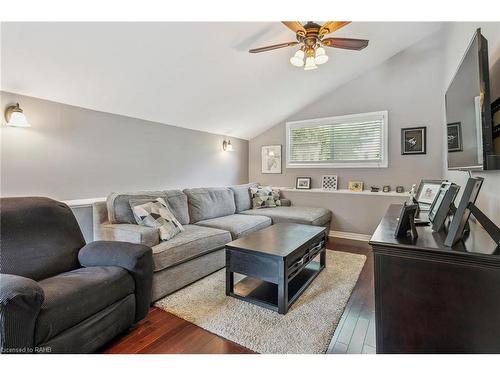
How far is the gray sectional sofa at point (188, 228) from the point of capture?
2191mm

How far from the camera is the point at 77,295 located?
1.41 metres

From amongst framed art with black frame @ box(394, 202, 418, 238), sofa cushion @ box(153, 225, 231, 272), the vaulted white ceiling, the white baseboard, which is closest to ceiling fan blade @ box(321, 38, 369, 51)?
the vaulted white ceiling

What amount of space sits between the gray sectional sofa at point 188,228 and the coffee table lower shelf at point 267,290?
0.46 m

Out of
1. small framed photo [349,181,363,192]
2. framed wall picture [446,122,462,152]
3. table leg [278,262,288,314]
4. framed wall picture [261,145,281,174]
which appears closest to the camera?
framed wall picture [446,122,462,152]

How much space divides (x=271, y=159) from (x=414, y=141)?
2456 mm

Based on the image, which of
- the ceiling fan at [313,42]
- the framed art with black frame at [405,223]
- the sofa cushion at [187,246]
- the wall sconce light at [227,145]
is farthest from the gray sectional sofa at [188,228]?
the ceiling fan at [313,42]

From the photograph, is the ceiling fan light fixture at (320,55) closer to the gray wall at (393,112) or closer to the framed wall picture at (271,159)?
the gray wall at (393,112)

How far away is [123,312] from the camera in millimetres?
1659

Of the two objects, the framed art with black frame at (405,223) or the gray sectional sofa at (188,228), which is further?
the gray sectional sofa at (188,228)

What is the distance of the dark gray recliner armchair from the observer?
118 centimetres

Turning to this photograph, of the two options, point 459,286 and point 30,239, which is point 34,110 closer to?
point 30,239

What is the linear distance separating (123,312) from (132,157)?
2.09 m

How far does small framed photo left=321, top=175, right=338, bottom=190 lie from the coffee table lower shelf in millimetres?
2067

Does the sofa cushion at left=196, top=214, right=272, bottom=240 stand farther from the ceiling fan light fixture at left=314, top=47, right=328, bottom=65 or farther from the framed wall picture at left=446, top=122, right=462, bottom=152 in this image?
the framed wall picture at left=446, top=122, right=462, bottom=152
